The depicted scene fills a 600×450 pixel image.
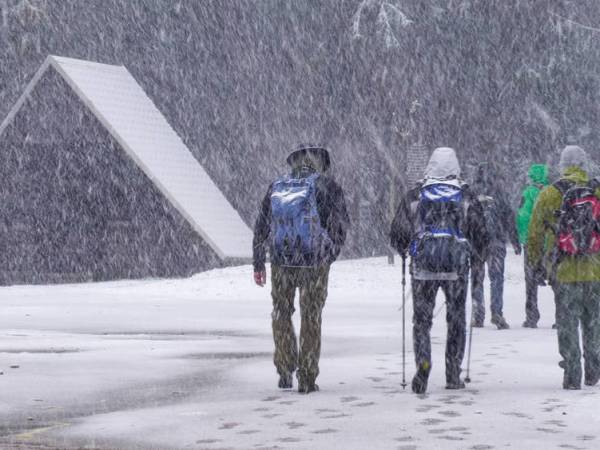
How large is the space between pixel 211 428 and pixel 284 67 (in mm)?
24731

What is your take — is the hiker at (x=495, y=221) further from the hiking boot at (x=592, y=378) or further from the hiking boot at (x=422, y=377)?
the hiking boot at (x=422, y=377)

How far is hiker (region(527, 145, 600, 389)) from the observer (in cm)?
1056

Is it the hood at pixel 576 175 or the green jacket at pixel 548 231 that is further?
the hood at pixel 576 175

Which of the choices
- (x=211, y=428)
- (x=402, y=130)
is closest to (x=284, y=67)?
(x=402, y=130)

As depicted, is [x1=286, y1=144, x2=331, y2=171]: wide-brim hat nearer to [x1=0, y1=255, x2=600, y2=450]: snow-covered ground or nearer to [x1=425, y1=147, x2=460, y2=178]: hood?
[x1=425, y1=147, x2=460, y2=178]: hood

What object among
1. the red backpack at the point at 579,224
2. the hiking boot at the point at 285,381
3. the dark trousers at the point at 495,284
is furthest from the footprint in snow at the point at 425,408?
the dark trousers at the point at 495,284

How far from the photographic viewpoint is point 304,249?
10.5 m

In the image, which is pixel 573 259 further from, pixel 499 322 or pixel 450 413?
pixel 499 322

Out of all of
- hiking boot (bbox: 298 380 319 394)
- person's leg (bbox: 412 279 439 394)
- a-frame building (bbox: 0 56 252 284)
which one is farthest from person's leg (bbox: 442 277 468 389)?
a-frame building (bbox: 0 56 252 284)

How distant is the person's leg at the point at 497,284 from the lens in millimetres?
16953

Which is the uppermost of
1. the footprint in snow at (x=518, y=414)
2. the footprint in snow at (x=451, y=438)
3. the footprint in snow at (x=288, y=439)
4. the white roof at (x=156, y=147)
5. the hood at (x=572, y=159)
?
the white roof at (x=156, y=147)

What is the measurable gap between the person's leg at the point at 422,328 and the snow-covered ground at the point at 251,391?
0.16 m

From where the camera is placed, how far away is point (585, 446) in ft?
26.0

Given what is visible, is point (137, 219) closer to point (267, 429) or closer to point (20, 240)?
point (20, 240)
